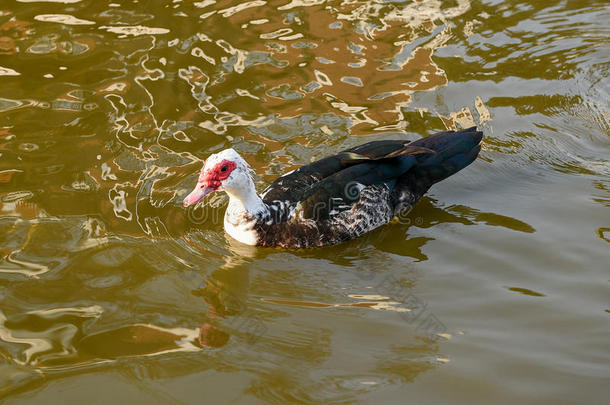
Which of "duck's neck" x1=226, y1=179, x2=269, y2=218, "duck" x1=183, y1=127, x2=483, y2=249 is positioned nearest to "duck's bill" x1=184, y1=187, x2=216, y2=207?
"duck" x1=183, y1=127, x2=483, y2=249

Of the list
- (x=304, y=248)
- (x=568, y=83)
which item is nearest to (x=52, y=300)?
(x=304, y=248)

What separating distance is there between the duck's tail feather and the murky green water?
1.26 ft

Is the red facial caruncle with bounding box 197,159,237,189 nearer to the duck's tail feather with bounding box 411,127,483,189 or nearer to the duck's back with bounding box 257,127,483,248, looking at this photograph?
the duck's back with bounding box 257,127,483,248

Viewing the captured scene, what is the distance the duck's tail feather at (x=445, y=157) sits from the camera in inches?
283

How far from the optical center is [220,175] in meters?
6.47

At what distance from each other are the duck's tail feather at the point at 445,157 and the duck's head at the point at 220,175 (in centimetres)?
173

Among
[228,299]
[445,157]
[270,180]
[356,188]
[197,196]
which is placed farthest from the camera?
[270,180]

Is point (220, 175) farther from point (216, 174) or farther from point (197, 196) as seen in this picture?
point (197, 196)

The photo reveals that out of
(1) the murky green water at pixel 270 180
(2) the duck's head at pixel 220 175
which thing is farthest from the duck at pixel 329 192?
(1) the murky green water at pixel 270 180

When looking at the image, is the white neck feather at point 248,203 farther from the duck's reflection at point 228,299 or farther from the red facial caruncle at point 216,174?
the duck's reflection at point 228,299

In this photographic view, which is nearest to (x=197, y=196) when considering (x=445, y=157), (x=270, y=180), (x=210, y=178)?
(x=210, y=178)

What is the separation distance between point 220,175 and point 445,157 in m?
2.22

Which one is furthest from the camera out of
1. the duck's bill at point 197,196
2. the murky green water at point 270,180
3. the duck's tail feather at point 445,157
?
the duck's tail feather at point 445,157

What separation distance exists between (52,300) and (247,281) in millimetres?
1579
